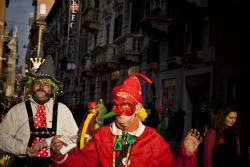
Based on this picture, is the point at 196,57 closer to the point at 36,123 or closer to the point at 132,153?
the point at 36,123

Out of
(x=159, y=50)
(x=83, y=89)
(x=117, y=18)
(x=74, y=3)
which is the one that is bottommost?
(x=83, y=89)

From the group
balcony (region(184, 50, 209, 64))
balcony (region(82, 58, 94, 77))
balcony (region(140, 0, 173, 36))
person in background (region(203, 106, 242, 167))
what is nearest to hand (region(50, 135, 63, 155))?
person in background (region(203, 106, 242, 167))

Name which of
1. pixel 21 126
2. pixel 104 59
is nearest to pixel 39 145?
pixel 21 126

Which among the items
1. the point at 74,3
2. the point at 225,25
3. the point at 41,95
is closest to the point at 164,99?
the point at 225,25

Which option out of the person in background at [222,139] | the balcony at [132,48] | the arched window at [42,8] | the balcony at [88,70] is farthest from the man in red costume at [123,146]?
the arched window at [42,8]

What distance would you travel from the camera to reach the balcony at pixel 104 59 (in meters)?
27.0

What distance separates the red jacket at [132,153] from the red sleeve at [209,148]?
100 inches

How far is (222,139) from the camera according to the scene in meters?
6.34

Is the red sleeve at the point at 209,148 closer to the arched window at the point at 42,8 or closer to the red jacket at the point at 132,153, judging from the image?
the red jacket at the point at 132,153

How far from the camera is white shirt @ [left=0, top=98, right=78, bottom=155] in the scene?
481 centimetres

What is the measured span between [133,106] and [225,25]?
38.8 ft

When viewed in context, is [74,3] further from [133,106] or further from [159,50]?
[133,106]

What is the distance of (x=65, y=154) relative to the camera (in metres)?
3.80

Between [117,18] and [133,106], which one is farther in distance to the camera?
[117,18]
